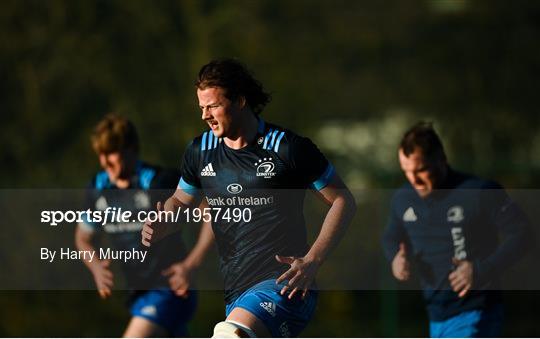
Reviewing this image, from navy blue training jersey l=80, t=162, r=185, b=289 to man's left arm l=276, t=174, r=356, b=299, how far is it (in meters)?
2.38

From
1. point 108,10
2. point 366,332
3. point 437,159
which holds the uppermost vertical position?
point 108,10

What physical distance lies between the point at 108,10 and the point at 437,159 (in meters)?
6.43

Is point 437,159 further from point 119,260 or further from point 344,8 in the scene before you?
point 344,8

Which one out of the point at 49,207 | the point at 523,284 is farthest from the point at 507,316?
the point at 49,207

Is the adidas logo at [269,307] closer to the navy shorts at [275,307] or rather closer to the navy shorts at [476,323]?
the navy shorts at [275,307]

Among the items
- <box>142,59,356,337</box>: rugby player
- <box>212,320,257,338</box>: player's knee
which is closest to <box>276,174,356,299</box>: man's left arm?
<box>142,59,356,337</box>: rugby player

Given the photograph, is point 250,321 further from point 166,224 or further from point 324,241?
point 166,224

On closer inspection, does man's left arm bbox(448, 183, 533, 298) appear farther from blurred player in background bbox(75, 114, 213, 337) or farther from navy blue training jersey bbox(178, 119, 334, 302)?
blurred player in background bbox(75, 114, 213, 337)

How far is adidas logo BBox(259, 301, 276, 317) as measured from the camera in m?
5.64

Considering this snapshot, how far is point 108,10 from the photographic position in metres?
12.7

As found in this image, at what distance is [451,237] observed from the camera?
24.6ft

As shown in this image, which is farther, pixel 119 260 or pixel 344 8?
pixel 344 8
